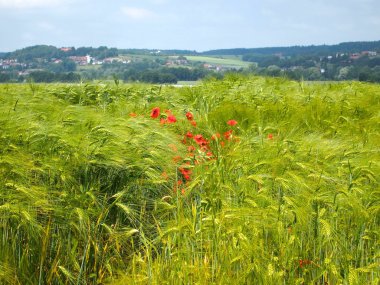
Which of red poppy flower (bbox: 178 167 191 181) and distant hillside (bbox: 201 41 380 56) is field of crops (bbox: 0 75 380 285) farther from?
distant hillside (bbox: 201 41 380 56)

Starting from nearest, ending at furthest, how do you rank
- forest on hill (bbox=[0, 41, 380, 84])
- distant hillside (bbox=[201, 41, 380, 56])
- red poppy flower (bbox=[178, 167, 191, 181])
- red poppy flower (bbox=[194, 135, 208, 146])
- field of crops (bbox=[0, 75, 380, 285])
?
field of crops (bbox=[0, 75, 380, 285]) < red poppy flower (bbox=[178, 167, 191, 181]) < red poppy flower (bbox=[194, 135, 208, 146]) < forest on hill (bbox=[0, 41, 380, 84]) < distant hillside (bbox=[201, 41, 380, 56])

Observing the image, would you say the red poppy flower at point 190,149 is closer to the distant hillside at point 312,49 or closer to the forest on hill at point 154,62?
the forest on hill at point 154,62

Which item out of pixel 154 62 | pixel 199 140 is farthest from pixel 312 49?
pixel 199 140

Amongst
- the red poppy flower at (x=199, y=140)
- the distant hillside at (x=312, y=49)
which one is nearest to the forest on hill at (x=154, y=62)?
the distant hillside at (x=312, y=49)

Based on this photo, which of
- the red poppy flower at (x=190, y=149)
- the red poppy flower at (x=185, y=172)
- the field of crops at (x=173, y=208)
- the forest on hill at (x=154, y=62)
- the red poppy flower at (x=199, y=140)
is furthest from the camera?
the forest on hill at (x=154, y=62)

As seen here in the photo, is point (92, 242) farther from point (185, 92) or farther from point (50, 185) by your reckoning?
point (185, 92)

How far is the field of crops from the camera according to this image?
2.82 m

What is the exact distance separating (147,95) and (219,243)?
5.16 metres

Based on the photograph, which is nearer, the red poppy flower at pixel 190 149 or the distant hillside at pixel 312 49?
the red poppy flower at pixel 190 149

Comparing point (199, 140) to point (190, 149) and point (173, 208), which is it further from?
point (173, 208)

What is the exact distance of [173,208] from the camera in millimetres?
3482

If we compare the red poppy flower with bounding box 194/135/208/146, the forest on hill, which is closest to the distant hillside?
the forest on hill

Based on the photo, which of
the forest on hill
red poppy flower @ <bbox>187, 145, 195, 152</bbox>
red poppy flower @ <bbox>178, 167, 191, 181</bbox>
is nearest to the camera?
red poppy flower @ <bbox>178, 167, 191, 181</bbox>

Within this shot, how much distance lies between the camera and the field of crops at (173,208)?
2.82m
